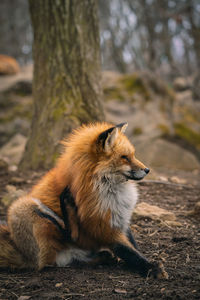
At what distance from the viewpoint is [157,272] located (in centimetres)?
294

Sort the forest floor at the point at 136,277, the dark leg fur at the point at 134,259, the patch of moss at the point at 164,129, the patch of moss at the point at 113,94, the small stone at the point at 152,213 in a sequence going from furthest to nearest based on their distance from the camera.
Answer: the patch of moss at the point at 113,94, the patch of moss at the point at 164,129, the small stone at the point at 152,213, the dark leg fur at the point at 134,259, the forest floor at the point at 136,277

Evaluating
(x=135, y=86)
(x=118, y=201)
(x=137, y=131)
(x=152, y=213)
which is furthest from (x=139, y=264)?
(x=135, y=86)

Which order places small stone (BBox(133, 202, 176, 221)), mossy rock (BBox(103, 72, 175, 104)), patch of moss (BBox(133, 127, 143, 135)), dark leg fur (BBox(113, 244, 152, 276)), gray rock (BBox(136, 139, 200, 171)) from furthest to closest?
mossy rock (BBox(103, 72, 175, 104)) < patch of moss (BBox(133, 127, 143, 135)) < gray rock (BBox(136, 139, 200, 171)) < small stone (BBox(133, 202, 176, 221)) < dark leg fur (BBox(113, 244, 152, 276))

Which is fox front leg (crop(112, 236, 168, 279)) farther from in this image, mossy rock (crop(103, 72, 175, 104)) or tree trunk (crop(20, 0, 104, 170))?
mossy rock (crop(103, 72, 175, 104))

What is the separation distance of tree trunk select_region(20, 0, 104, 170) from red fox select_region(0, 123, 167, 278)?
2.68m

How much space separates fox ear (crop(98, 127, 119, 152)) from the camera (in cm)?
327

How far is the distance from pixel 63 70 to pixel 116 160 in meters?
3.32

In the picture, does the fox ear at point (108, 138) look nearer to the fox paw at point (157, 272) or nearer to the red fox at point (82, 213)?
the red fox at point (82, 213)

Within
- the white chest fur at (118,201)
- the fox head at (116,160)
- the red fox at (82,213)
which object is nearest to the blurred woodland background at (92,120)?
the red fox at (82,213)

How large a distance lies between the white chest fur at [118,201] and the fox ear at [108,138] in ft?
1.34

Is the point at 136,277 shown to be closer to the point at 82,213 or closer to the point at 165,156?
the point at 82,213

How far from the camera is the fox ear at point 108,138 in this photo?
3.27 meters

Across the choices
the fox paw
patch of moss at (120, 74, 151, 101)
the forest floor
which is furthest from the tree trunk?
patch of moss at (120, 74, 151, 101)

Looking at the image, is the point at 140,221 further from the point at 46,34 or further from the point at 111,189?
the point at 46,34
